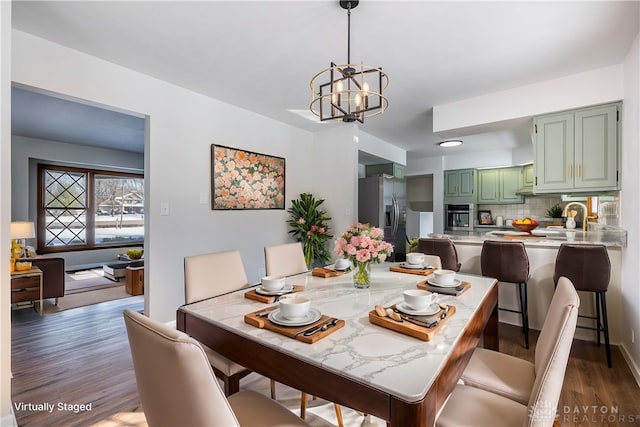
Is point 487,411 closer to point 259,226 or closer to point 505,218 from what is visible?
point 259,226

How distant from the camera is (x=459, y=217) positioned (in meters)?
6.46

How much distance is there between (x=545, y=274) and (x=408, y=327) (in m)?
2.63

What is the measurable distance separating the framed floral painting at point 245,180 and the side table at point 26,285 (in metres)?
2.19

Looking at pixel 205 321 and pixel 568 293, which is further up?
pixel 568 293

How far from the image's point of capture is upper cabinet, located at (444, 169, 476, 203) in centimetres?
630

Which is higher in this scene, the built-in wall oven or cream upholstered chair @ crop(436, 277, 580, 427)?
the built-in wall oven

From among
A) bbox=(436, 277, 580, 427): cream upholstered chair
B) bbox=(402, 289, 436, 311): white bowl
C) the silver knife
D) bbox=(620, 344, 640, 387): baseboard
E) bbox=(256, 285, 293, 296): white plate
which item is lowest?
bbox=(620, 344, 640, 387): baseboard

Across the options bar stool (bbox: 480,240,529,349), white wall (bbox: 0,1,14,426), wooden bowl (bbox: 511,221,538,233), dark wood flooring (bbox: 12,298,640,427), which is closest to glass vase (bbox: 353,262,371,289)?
dark wood flooring (bbox: 12,298,640,427)

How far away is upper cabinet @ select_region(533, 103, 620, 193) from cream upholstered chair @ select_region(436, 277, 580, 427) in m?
1.98

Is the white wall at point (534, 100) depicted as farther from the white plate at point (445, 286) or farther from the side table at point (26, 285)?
the side table at point (26, 285)

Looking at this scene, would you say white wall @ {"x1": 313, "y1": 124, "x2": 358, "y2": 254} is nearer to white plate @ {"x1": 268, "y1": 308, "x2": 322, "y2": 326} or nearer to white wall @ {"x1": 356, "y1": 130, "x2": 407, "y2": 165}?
white wall @ {"x1": 356, "y1": 130, "x2": 407, "y2": 165}

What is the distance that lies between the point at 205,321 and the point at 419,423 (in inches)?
34.6

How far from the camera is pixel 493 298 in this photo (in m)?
1.75

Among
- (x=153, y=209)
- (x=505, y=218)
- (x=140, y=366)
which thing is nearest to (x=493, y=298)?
(x=140, y=366)
